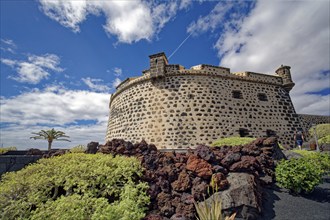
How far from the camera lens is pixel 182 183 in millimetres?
4426

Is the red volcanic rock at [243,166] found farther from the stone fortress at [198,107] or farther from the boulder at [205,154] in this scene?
the stone fortress at [198,107]

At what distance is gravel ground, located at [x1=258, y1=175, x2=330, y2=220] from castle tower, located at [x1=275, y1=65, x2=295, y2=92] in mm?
13450

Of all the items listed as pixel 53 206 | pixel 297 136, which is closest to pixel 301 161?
pixel 53 206

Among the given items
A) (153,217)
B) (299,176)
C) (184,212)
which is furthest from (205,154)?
(299,176)

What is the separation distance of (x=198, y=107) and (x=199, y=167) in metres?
8.21

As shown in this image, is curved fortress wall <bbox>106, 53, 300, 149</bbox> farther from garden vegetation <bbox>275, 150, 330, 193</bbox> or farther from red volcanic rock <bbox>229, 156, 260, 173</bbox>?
garden vegetation <bbox>275, 150, 330, 193</bbox>

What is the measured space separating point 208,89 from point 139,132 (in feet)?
20.9

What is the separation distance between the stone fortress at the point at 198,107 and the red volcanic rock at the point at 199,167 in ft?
21.9

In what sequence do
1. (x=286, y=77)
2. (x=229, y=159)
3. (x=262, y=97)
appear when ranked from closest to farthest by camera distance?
(x=229, y=159)
(x=262, y=97)
(x=286, y=77)

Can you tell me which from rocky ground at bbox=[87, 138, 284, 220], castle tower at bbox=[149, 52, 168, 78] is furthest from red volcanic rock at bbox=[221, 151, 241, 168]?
castle tower at bbox=[149, 52, 168, 78]

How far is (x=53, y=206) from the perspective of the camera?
3.57 m

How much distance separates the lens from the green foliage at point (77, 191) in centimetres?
332

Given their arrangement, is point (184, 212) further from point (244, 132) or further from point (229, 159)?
point (244, 132)

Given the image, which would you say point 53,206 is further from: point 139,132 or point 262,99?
point 262,99
